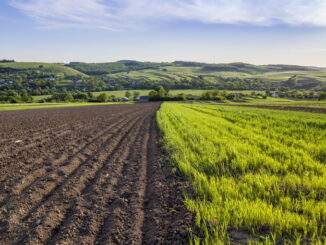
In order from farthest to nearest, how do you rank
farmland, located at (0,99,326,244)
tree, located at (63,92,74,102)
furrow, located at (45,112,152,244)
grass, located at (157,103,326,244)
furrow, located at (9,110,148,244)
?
tree, located at (63,92,74,102)
furrow, located at (9,110,148,244)
furrow, located at (45,112,152,244)
farmland, located at (0,99,326,244)
grass, located at (157,103,326,244)

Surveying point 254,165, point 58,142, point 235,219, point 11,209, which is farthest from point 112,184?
point 58,142

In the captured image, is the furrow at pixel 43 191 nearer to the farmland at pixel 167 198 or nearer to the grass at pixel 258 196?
the farmland at pixel 167 198

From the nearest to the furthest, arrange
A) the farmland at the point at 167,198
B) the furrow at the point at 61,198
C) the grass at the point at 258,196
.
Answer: the grass at the point at 258,196 → the farmland at the point at 167,198 → the furrow at the point at 61,198

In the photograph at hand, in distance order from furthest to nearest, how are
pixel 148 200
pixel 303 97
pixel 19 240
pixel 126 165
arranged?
pixel 303 97 < pixel 126 165 < pixel 148 200 < pixel 19 240

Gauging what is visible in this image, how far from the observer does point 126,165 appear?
6590mm

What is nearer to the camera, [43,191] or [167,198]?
[167,198]

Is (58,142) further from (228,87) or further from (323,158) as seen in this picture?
(228,87)

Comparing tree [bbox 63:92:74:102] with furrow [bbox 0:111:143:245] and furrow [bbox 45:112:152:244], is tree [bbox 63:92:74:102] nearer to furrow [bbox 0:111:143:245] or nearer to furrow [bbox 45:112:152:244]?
furrow [bbox 0:111:143:245]

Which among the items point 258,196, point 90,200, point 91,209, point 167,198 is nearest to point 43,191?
point 90,200

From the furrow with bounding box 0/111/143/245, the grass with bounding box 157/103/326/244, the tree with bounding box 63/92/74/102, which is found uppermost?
the grass with bounding box 157/103/326/244

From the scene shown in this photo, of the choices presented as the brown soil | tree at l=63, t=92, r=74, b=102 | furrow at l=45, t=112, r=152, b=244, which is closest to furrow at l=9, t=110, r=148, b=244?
the brown soil

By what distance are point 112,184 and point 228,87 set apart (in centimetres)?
14041

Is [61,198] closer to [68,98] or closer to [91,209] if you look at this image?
[91,209]

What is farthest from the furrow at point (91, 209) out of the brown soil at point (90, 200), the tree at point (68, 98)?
the tree at point (68, 98)
